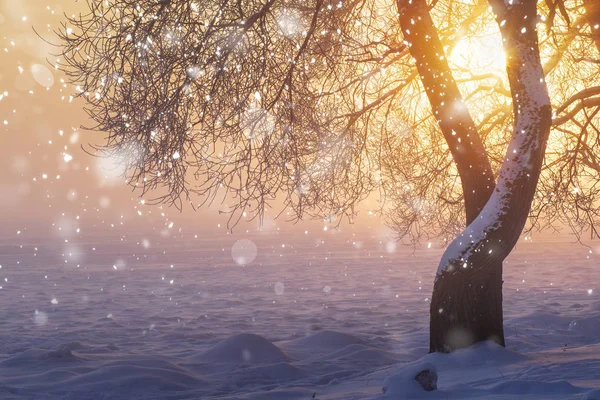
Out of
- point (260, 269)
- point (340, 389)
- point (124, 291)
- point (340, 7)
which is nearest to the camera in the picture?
point (340, 389)

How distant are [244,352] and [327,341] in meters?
1.86

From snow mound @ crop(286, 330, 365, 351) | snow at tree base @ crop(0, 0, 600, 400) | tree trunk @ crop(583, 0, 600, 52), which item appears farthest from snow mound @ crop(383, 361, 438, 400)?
tree trunk @ crop(583, 0, 600, 52)

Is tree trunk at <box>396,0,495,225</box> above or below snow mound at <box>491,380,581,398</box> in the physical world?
above

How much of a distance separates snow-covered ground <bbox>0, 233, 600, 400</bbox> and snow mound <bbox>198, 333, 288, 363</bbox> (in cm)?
3

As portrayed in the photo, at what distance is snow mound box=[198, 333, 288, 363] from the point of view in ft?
34.4

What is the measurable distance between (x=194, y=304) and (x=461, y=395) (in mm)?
14216

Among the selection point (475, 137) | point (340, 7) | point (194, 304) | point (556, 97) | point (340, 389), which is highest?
point (340, 7)

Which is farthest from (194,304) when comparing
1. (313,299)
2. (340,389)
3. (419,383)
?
(419,383)

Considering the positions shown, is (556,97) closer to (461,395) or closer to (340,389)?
(340,389)

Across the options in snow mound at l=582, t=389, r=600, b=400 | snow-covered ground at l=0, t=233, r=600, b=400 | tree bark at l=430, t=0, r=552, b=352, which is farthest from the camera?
tree bark at l=430, t=0, r=552, b=352

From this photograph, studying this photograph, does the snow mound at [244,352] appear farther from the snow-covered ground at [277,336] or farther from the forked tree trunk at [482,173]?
the forked tree trunk at [482,173]

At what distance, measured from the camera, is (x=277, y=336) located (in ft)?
44.3

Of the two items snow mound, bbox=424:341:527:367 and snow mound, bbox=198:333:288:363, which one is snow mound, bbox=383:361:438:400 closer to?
snow mound, bbox=424:341:527:367

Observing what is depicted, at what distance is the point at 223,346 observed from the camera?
35.9 feet
